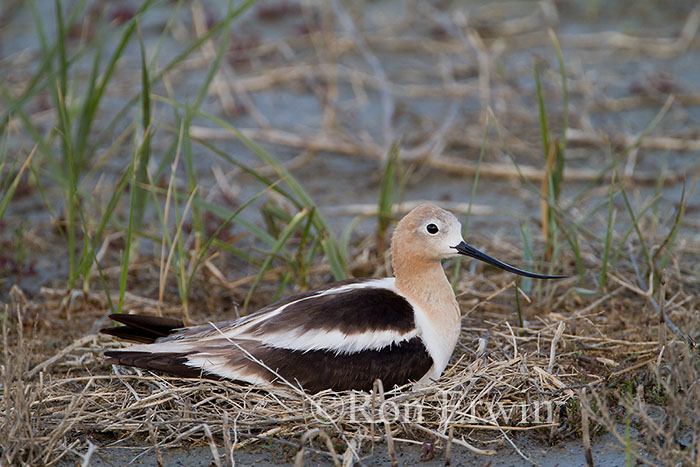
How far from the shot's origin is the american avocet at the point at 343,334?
4.03 meters

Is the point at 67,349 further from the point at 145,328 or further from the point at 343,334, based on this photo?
the point at 343,334

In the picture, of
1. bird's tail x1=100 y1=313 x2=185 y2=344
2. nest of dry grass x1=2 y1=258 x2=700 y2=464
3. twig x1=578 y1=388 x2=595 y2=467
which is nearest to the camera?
twig x1=578 y1=388 x2=595 y2=467

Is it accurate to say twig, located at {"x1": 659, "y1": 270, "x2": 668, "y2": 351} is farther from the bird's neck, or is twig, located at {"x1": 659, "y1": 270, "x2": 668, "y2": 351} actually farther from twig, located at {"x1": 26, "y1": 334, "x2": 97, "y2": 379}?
twig, located at {"x1": 26, "y1": 334, "x2": 97, "y2": 379}

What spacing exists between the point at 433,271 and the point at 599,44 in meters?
5.35

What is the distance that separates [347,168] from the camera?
291 inches

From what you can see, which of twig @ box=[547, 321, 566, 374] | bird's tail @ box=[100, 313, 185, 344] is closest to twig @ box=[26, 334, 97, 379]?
bird's tail @ box=[100, 313, 185, 344]

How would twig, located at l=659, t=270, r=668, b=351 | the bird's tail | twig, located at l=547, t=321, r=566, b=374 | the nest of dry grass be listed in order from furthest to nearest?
the bird's tail → twig, located at l=547, t=321, r=566, b=374 → twig, located at l=659, t=270, r=668, b=351 → the nest of dry grass

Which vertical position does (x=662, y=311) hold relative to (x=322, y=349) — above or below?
above

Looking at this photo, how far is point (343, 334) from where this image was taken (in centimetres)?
404

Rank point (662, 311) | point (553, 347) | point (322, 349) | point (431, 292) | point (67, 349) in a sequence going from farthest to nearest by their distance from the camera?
point (67, 349)
point (431, 292)
point (553, 347)
point (322, 349)
point (662, 311)

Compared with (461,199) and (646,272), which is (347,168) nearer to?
(461,199)

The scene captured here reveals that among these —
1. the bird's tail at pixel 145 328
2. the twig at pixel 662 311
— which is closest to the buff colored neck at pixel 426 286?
the twig at pixel 662 311

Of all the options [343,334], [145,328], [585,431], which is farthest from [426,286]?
[145,328]

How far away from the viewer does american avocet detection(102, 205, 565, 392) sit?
4.03 meters
